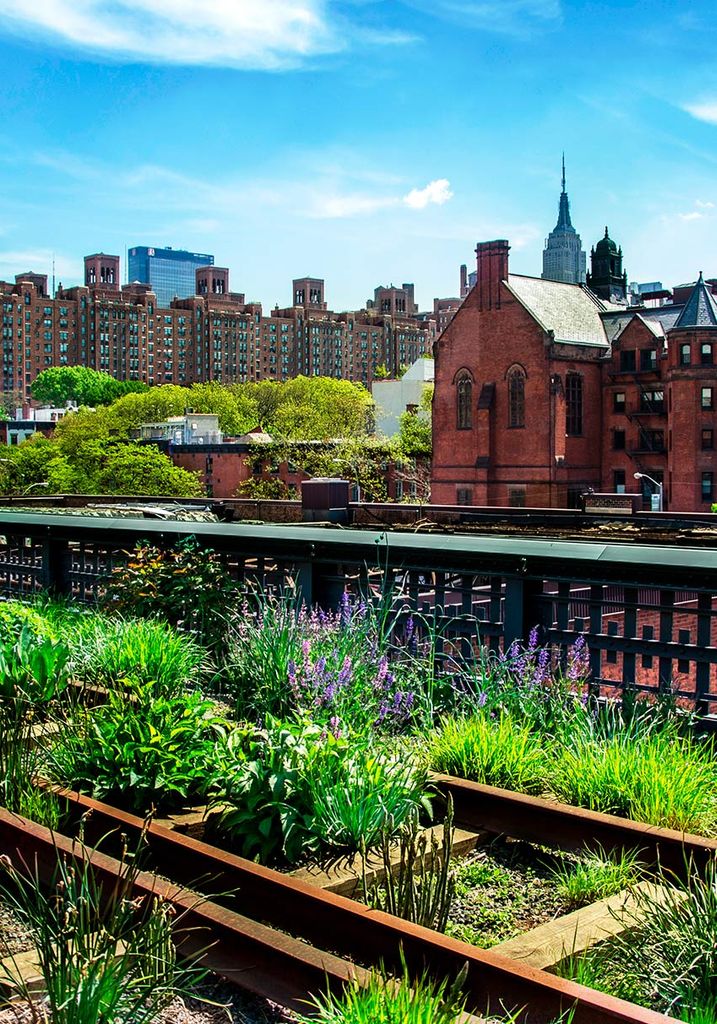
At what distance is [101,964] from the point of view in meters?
3.28

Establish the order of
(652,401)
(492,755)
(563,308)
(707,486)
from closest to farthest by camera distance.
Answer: (492,755), (707,486), (652,401), (563,308)

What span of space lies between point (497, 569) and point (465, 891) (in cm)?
316

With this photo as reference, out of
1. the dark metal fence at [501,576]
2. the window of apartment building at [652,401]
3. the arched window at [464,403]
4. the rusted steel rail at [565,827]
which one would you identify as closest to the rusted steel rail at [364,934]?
the rusted steel rail at [565,827]

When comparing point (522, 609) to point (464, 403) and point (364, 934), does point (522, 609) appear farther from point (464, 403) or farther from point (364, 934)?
point (464, 403)

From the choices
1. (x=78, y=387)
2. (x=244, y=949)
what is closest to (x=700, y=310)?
(x=244, y=949)

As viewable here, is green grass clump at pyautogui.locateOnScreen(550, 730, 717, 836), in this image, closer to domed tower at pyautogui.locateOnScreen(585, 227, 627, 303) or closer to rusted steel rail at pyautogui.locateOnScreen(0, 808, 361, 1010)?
rusted steel rail at pyautogui.locateOnScreen(0, 808, 361, 1010)

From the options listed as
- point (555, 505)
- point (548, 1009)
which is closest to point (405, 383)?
point (555, 505)

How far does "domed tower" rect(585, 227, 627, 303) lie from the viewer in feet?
278

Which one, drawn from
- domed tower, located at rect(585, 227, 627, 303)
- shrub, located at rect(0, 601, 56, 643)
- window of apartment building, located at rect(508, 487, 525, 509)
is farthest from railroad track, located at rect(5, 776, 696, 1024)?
domed tower, located at rect(585, 227, 627, 303)

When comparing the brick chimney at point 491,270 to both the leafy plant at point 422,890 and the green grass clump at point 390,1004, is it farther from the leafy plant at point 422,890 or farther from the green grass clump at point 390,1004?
the green grass clump at point 390,1004

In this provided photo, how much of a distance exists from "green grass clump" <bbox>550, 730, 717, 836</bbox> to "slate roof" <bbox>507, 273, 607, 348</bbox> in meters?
62.0

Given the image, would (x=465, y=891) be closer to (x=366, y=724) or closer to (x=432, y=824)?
(x=432, y=824)

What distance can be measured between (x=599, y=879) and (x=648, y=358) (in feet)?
214

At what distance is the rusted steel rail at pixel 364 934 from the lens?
→ 3.14 m
